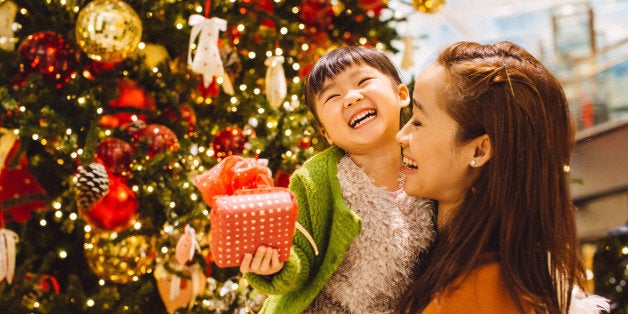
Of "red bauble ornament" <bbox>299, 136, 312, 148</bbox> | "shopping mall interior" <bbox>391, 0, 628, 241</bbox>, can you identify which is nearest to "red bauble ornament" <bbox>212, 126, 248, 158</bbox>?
"red bauble ornament" <bbox>299, 136, 312, 148</bbox>

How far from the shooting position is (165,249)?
7.57ft

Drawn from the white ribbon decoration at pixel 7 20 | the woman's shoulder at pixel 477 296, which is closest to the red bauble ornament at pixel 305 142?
the white ribbon decoration at pixel 7 20

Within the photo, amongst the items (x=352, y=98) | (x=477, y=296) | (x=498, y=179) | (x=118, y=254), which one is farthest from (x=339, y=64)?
(x=118, y=254)

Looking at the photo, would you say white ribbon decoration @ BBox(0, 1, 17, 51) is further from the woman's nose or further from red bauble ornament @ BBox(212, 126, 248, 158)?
the woman's nose

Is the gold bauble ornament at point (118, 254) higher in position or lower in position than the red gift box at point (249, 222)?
lower

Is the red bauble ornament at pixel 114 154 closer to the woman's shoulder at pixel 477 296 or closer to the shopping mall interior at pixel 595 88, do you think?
the woman's shoulder at pixel 477 296

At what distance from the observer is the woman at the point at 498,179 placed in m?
1.20

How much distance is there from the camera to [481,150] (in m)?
1.29

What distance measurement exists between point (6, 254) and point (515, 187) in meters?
1.65

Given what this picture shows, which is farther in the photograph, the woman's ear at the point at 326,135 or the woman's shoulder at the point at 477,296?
the woman's ear at the point at 326,135

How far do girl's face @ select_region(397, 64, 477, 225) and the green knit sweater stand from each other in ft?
0.55

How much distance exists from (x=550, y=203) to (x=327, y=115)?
544 millimetres

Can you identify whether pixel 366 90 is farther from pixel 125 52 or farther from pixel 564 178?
pixel 125 52

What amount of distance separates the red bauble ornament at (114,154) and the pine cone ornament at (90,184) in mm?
69
